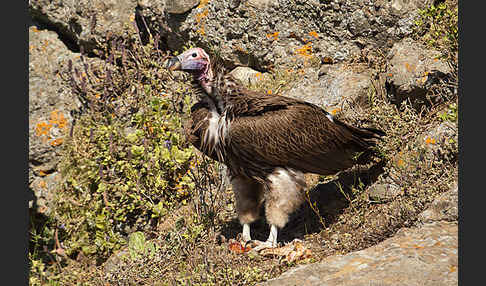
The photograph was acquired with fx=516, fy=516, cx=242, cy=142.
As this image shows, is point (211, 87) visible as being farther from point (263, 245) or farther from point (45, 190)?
point (45, 190)

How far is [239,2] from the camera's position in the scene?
685 centimetres

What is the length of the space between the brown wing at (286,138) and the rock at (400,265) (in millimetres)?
1186

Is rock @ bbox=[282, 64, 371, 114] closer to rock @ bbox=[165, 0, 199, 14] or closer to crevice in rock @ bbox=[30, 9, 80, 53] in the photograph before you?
rock @ bbox=[165, 0, 199, 14]

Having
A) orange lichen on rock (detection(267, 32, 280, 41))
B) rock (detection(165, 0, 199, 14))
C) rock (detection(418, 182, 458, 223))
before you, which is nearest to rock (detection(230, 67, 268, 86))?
orange lichen on rock (detection(267, 32, 280, 41))

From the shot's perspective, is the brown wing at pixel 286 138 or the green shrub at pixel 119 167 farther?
the green shrub at pixel 119 167

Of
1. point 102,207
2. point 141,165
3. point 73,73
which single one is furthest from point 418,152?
point 73,73

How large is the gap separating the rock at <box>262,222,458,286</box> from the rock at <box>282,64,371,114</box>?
97.9 inches

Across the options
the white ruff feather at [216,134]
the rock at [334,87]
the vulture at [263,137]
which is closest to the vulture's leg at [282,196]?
the vulture at [263,137]

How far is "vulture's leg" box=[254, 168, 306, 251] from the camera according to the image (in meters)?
4.58

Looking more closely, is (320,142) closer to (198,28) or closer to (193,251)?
(193,251)

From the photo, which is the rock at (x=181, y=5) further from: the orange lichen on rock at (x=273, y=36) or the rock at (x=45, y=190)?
the rock at (x=45, y=190)

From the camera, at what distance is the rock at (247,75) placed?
22.4ft

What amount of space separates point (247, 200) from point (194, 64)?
1390 millimetres

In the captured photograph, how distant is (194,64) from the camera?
4559 millimetres
